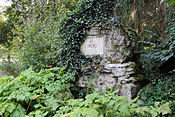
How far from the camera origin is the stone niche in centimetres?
304

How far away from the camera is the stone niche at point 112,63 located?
3043 mm

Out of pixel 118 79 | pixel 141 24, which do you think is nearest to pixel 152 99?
pixel 118 79

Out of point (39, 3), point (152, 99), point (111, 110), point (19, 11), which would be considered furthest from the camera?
point (19, 11)

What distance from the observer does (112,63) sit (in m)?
3.35

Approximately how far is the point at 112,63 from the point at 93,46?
725mm

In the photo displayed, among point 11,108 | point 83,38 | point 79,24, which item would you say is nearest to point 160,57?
point 83,38

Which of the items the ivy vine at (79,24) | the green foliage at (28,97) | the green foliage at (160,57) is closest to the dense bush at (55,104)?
the green foliage at (28,97)

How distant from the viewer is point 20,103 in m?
2.15

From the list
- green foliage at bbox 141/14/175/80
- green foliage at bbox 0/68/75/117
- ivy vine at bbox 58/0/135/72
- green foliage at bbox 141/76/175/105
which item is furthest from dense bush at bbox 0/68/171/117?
green foliage at bbox 141/14/175/80

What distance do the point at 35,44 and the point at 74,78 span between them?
178cm

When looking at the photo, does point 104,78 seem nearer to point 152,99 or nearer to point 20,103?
point 152,99

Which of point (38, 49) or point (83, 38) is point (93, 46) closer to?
point (83, 38)

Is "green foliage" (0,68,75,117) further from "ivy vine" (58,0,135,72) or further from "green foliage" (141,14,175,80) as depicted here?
"green foliage" (141,14,175,80)

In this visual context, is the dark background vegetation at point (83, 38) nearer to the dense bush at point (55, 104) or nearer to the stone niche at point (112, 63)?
the dense bush at point (55, 104)
